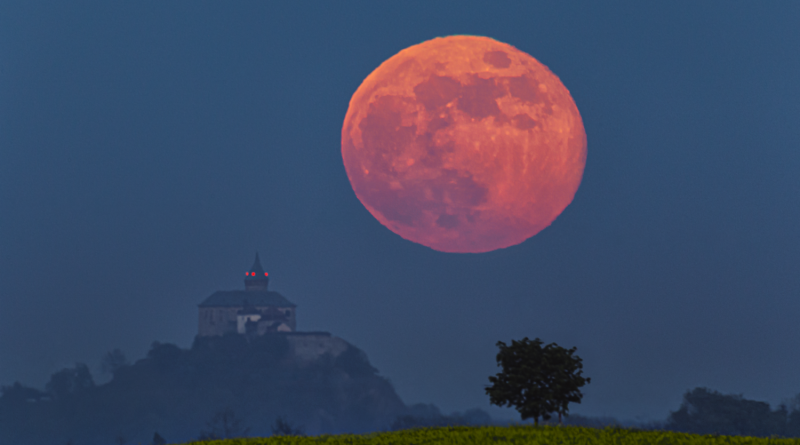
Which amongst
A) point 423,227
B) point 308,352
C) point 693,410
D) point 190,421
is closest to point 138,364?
point 190,421

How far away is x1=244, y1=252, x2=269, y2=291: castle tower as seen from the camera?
190 metres

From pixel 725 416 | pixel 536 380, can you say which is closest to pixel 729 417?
pixel 725 416

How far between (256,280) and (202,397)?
33.8 meters

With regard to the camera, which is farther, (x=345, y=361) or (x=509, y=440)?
(x=345, y=361)

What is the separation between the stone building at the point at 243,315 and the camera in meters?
183

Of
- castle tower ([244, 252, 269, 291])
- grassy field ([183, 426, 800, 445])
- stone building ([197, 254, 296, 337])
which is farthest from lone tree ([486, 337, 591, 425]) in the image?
castle tower ([244, 252, 269, 291])

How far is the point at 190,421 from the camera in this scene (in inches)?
7584

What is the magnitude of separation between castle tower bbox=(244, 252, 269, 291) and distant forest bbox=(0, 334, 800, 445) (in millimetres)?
13102

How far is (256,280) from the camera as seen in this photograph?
7544 inches

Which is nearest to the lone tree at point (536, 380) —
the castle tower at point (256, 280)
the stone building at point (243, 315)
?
the stone building at point (243, 315)

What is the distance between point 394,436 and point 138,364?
18649 centimetres

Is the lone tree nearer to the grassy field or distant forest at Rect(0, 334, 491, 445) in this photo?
the grassy field

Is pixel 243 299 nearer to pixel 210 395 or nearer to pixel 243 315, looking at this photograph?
pixel 243 315

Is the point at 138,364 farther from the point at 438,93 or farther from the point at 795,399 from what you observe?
the point at 438,93
